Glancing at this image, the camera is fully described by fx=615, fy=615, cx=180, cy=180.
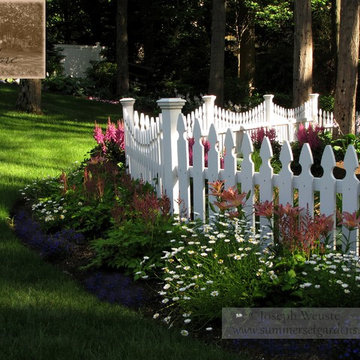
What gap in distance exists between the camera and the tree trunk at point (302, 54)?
16.4m

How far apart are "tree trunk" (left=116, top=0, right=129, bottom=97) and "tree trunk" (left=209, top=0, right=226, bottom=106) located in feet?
20.1

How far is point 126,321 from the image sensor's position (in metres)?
4.02

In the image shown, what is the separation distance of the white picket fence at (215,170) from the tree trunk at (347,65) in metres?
5.11

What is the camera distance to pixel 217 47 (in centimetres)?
1845

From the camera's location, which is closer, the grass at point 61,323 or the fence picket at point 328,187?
the grass at point 61,323

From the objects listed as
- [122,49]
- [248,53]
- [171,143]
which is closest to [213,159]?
[171,143]

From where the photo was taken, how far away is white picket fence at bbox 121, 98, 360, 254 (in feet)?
14.2

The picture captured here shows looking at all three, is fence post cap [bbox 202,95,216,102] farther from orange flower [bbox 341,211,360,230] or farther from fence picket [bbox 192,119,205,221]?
orange flower [bbox 341,211,360,230]

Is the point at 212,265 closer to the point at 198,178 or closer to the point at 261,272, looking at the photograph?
the point at 261,272

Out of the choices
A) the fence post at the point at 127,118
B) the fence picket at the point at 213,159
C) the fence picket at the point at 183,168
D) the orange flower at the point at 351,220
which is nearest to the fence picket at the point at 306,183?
the orange flower at the point at 351,220

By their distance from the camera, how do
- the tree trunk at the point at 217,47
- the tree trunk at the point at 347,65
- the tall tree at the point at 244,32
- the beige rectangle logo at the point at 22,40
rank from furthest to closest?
the tall tree at the point at 244,32
the tree trunk at the point at 217,47
the tree trunk at the point at 347,65
the beige rectangle logo at the point at 22,40

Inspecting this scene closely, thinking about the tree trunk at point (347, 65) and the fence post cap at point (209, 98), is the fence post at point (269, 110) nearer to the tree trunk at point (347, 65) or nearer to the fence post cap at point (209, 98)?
the tree trunk at point (347, 65)

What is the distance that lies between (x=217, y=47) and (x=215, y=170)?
13794 millimetres

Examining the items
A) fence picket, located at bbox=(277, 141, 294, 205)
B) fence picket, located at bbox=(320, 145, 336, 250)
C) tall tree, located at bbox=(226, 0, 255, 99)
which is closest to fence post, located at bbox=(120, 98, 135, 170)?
fence picket, located at bbox=(277, 141, 294, 205)
